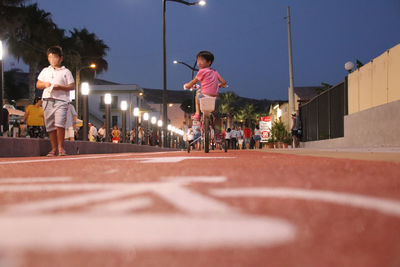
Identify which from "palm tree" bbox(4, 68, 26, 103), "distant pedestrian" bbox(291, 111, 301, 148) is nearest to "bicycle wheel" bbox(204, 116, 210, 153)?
"distant pedestrian" bbox(291, 111, 301, 148)

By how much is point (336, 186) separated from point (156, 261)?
112 centimetres

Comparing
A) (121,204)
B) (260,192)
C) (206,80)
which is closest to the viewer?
(121,204)

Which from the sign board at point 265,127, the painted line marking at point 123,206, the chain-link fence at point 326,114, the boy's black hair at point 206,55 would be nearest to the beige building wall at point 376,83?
the chain-link fence at point 326,114

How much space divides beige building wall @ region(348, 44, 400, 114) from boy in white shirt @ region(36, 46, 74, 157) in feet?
24.8

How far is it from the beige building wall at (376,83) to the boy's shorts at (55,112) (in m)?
7.59

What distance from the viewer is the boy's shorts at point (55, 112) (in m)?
7.03

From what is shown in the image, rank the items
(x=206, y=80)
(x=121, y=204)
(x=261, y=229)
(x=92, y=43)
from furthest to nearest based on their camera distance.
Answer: (x=92, y=43)
(x=206, y=80)
(x=121, y=204)
(x=261, y=229)

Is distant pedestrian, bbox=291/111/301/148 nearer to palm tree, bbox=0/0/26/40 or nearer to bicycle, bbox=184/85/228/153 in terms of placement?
bicycle, bbox=184/85/228/153

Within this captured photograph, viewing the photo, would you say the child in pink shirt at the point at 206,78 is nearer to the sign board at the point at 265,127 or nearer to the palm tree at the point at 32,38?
the sign board at the point at 265,127

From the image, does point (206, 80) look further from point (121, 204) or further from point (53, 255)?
point (53, 255)

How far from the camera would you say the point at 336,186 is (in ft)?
5.28

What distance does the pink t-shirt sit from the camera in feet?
25.0

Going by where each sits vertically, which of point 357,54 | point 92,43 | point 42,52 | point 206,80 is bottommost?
point 206,80

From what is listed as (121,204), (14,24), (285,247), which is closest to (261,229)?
(285,247)
